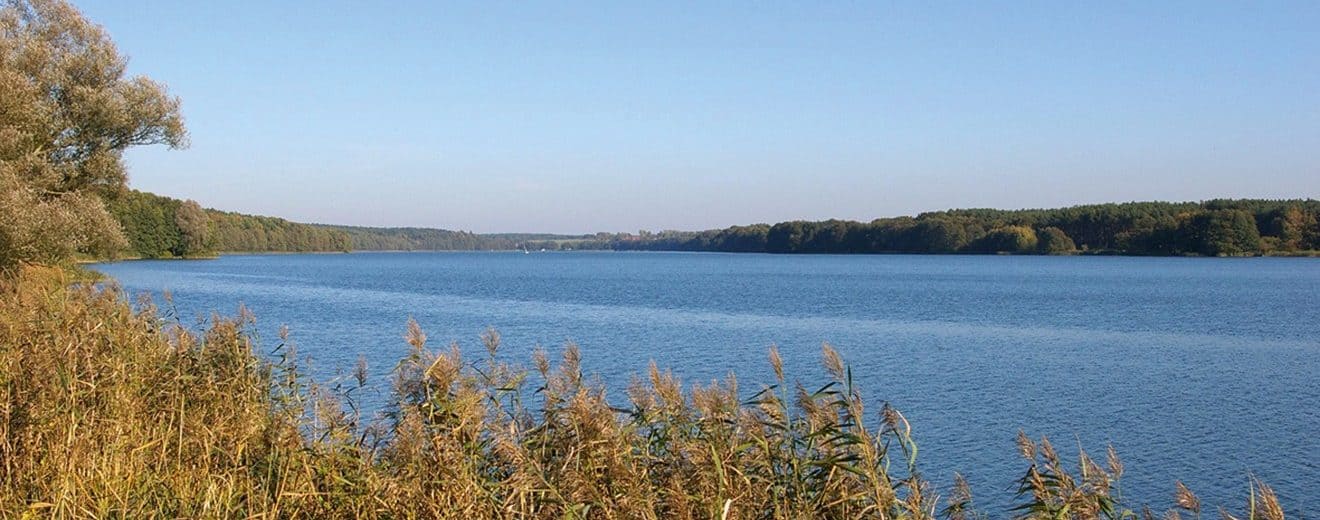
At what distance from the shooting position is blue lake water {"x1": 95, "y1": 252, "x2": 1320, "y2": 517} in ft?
50.1

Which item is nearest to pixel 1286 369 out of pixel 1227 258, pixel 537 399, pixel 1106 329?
pixel 1106 329

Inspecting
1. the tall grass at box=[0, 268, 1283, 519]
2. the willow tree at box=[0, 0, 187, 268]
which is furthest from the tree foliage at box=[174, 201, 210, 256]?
the tall grass at box=[0, 268, 1283, 519]

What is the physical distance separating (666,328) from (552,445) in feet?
87.1

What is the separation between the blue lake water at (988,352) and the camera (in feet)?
Answer: 50.1

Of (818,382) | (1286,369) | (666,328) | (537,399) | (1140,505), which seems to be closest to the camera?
(1140,505)

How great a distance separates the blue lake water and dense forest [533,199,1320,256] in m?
88.4

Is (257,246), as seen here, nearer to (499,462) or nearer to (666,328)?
(666,328)

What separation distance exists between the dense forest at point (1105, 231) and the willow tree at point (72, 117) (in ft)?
439

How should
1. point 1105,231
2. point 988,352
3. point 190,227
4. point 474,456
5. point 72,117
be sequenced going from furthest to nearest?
point 1105,231
point 190,227
point 72,117
point 988,352
point 474,456

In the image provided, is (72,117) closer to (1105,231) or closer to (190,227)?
(190,227)

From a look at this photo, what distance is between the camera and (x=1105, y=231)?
155375mm

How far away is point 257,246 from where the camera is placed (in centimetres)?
17750

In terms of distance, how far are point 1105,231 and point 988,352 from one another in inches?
5496

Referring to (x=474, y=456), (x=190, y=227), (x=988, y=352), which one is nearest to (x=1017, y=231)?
(x=190, y=227)
